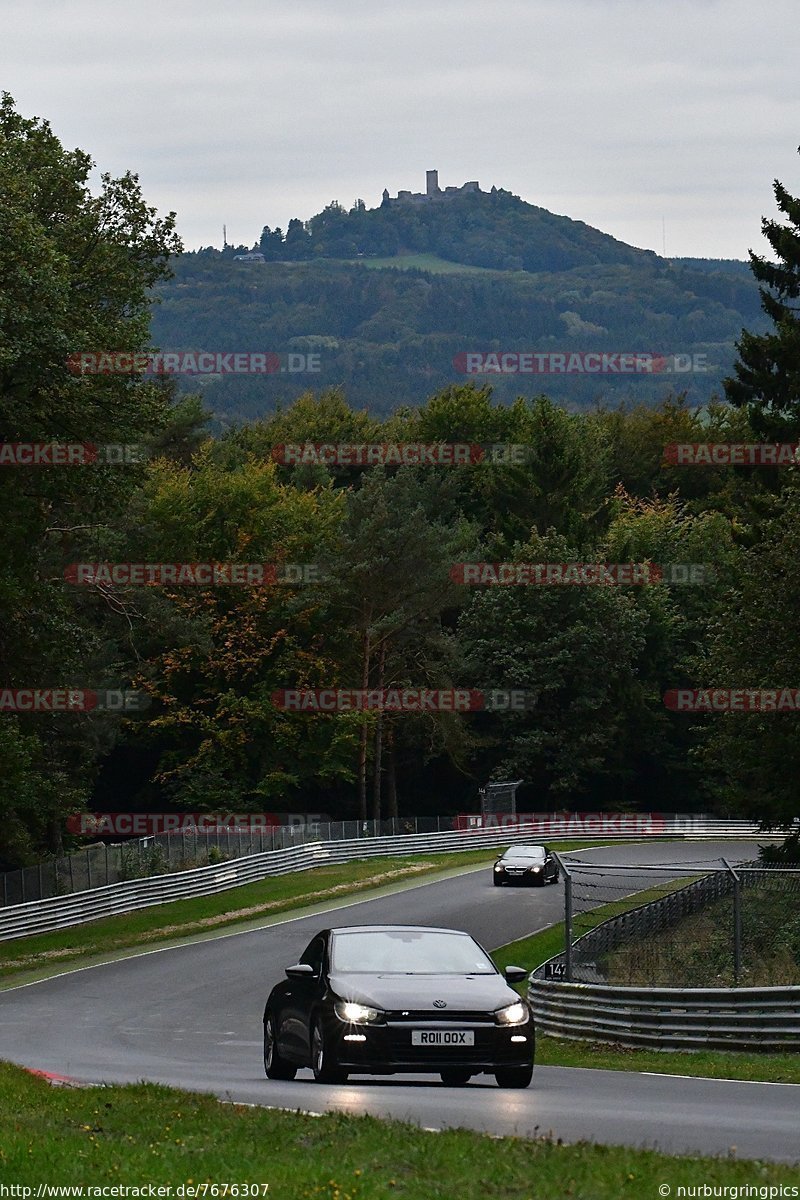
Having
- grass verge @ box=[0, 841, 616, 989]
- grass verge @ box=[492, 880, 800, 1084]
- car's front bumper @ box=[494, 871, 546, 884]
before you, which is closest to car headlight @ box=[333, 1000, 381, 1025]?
grass verge @ box=[492, 880, 800, 1084]

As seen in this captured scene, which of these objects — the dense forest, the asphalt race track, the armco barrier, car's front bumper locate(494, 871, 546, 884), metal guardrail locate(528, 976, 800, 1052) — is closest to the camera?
the asphalt race track

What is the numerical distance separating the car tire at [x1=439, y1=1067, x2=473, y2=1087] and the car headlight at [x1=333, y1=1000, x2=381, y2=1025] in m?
0.88

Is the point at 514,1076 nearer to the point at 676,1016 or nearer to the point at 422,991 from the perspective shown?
the point at 422,991

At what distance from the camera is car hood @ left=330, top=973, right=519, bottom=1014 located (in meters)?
13.6

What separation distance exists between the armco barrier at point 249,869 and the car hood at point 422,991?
29102mm

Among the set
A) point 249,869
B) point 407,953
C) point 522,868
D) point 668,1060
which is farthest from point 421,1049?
point 249,869

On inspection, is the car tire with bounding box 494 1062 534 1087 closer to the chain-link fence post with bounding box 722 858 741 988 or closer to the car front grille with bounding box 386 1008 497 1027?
the car front grille with bounding box 386 1008 497 1027

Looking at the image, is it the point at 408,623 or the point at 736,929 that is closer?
the point at 736,929

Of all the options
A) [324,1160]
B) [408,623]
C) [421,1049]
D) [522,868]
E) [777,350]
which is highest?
[777,350]

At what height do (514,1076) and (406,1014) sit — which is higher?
(406,1014)

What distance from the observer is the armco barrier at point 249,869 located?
43.1 metres

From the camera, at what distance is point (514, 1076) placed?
1396cm

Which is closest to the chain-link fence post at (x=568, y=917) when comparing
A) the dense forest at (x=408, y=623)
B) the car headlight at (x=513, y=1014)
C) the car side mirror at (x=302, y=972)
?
the car side mirror at (x=302, y=972)

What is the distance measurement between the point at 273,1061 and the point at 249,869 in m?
39.2
